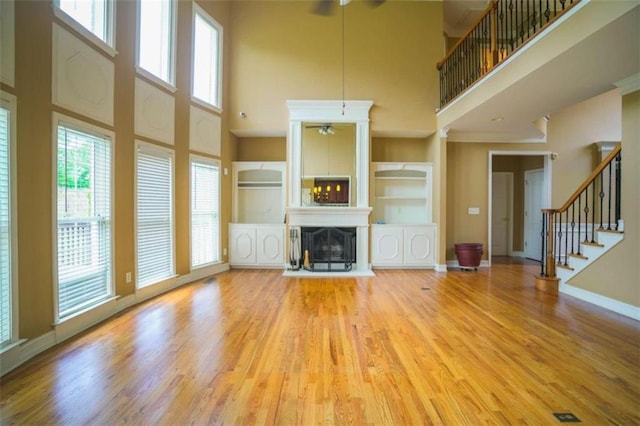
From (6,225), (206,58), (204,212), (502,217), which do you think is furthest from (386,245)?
(6,225)

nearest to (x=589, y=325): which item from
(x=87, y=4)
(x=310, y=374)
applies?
(x=310, y=374)

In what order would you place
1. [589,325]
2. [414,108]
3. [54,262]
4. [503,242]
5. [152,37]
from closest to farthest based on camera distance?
[54,262] → [589,325] → [152,37] → [414,108] → [503,242]

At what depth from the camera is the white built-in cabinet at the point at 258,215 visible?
5.70 meters

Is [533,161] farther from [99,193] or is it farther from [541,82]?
[99,193]

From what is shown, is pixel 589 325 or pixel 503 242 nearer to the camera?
pixel 589 325

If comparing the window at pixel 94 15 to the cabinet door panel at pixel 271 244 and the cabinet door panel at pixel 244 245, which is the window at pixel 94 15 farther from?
the cabinet door panel at pixel 271 244

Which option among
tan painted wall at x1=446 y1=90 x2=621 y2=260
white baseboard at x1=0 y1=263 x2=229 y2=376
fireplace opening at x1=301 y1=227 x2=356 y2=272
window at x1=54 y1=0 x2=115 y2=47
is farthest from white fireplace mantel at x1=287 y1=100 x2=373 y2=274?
window at x1=54 y1=0 x2=115 y2=47

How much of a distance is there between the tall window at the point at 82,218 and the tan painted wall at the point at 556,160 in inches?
233

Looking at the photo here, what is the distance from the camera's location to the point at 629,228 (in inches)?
132

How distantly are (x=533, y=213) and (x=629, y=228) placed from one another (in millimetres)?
3682

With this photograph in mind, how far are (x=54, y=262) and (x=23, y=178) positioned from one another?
770 mm

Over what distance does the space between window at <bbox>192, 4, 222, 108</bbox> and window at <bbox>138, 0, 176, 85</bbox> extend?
0.53m

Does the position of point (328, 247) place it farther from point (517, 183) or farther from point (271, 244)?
point (517, 183)

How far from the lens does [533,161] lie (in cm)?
675
